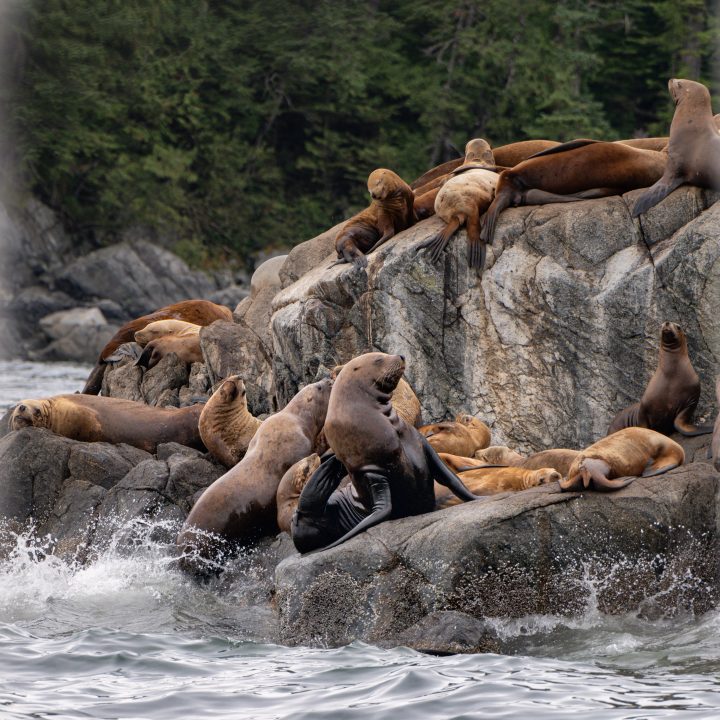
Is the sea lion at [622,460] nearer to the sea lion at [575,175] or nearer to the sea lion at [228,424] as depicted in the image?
the sea lion at [575,175]

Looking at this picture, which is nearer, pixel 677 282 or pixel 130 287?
pixel 677 282

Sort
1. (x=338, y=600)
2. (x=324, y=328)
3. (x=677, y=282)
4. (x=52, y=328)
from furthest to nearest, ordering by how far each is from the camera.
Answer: (x=52, y=328)
(x=324, y=328)
(x=677, y=282)
(x=338, y=600)

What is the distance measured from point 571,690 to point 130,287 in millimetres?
25045

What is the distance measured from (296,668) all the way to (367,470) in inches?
62.1

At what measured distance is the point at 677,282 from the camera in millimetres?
Answer: 9102

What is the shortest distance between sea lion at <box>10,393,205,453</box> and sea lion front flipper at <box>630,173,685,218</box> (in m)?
3.98

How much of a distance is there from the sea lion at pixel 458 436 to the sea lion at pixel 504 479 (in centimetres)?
102

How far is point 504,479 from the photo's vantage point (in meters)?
8.07

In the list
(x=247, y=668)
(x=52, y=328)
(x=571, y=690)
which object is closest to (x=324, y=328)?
(x=247, y=668)

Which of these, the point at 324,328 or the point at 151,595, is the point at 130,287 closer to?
the point at 324,328

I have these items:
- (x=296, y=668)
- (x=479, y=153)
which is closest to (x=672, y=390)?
(x=296, y=668)

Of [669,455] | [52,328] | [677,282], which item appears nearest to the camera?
[669,455]

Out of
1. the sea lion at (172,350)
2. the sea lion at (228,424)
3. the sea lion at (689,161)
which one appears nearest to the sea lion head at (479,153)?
the sea lion at (689,161)

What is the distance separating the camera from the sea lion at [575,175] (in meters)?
9.95
